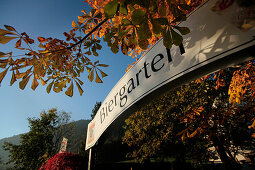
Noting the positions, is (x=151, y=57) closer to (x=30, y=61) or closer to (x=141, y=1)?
(x=141, y=1)

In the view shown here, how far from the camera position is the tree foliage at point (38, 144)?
648 inches

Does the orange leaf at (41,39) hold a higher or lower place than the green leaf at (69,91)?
higher

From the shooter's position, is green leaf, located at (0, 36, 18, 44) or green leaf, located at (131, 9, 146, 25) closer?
green leaf, located at (131, 9, 146, 25)

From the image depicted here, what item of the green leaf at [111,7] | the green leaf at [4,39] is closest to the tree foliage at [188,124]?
the green leaf at [111,7]

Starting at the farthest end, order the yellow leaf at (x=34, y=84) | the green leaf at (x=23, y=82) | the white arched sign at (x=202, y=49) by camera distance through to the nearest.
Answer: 1. the yellow leaf at (x=34, y=84)
2. the green leaf at (x=23, y=82)
3. the white arched sign at (x=202, y=49)

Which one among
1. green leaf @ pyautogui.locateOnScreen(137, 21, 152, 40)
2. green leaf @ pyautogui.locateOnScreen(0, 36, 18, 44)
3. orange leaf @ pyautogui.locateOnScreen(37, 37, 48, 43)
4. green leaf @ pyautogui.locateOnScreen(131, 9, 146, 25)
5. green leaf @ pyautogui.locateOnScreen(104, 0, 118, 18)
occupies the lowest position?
green leaf @ pyautogui.locateOnScreen(137, 21, 152, 40)

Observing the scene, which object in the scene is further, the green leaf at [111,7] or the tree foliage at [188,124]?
the tree foliage at [188,124]

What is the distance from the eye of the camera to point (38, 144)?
1766 cm

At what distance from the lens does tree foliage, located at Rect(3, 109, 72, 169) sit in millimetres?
16453

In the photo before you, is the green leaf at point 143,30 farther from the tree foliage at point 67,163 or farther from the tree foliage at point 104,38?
the tree foliage at point 67,163

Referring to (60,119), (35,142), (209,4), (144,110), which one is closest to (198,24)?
(209,4)

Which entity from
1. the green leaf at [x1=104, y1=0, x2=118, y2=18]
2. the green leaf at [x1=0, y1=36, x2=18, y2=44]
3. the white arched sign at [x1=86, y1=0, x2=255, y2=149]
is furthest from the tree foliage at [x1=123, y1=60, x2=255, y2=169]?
the green leaf at [x1=0, y1=36, x2=18, y2=44]

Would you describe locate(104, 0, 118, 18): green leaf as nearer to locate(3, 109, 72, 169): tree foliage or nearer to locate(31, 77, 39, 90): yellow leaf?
locate(31, 77, 39, 90): yellow leaf

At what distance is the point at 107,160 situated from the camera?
71.7 feet
